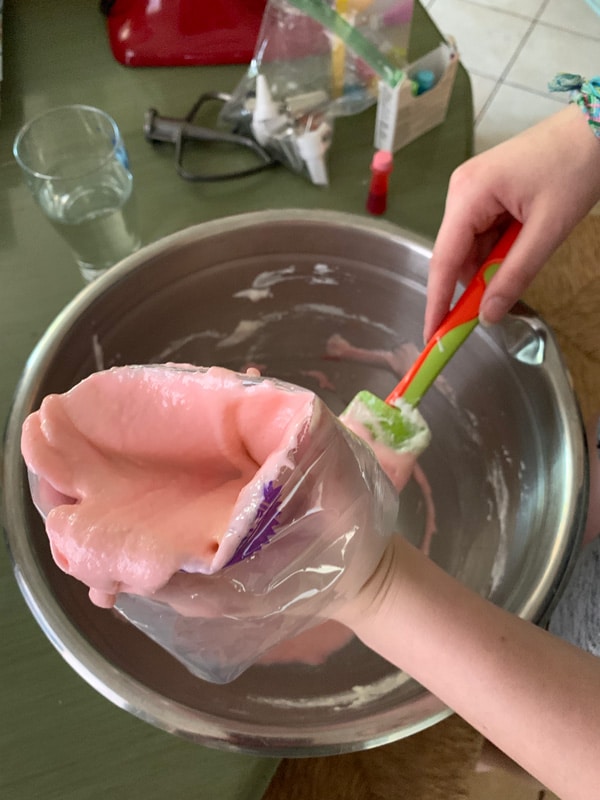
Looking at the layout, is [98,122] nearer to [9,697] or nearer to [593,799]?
[9,697]

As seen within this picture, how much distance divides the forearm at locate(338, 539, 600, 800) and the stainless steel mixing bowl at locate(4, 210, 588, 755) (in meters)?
0.07

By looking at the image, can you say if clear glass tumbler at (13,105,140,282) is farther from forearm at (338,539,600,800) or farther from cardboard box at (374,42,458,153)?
forearm at (338,539,600,800)

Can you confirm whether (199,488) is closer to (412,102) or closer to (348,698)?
(348,698)

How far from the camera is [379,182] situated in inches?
25.9

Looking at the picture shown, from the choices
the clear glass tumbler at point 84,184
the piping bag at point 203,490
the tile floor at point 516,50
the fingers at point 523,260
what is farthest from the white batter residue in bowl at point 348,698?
the tile floor at point 516,50

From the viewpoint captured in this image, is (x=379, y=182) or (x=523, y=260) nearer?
(x=523, y=260)

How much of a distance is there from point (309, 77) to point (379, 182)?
0.58 ft

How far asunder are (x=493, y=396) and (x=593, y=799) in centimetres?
36

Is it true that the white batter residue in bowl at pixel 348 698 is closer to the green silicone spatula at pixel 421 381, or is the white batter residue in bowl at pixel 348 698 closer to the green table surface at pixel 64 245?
the green table surface at pixel 64 245

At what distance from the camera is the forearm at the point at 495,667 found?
34cm

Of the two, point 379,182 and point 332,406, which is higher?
point 379,182

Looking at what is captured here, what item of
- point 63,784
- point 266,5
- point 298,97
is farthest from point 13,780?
point 266,5

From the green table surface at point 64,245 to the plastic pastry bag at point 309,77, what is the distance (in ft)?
0.09

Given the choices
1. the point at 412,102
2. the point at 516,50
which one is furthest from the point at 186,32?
the point at 516,50
